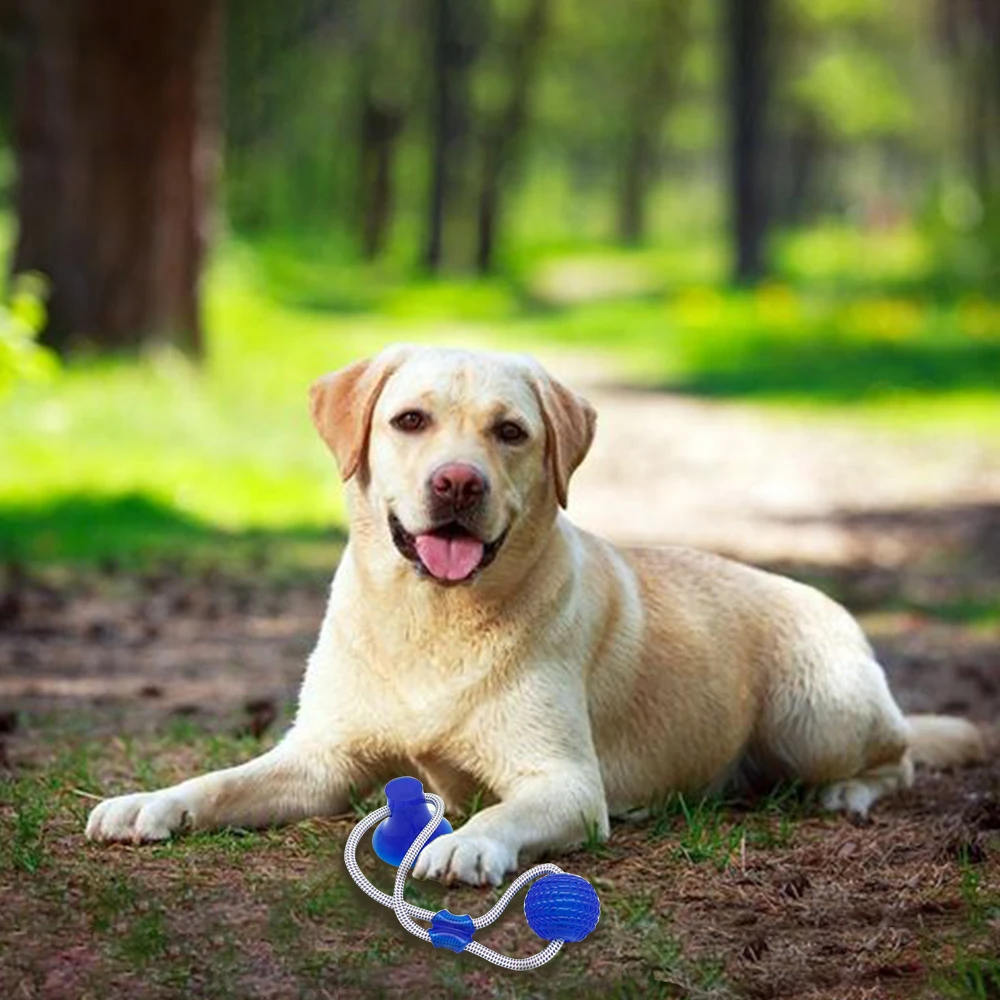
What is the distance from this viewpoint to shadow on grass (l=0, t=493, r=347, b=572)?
1091 cm

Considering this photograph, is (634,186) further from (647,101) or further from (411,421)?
(411,421)

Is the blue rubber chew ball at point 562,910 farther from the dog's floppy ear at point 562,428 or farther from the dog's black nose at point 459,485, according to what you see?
the dog's floppy ear at point 562,428

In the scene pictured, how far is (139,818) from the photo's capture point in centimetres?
489

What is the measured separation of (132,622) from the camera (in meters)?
9.30

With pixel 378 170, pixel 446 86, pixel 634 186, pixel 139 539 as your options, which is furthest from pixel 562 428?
pixel 634 186

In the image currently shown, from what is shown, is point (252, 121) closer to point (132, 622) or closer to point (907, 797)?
point (132, 622)

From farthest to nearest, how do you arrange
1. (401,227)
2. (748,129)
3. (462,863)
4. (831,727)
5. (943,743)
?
(401,227) < (748,129) < (943,743) < (831,727) < (462,863)

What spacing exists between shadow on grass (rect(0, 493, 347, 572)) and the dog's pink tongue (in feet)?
19.3

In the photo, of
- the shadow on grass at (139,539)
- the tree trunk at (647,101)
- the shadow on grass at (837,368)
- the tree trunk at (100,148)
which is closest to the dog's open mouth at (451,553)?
the shadow on grass at (139,539)

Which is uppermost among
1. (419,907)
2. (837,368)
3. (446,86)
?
(446,86)

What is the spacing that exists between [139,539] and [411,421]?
6.77 metres

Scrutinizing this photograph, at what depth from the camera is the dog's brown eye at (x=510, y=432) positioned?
4895mm

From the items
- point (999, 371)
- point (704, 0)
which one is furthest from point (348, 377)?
point (704, 0)

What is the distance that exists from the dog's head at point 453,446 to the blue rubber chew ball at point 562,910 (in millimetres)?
867
